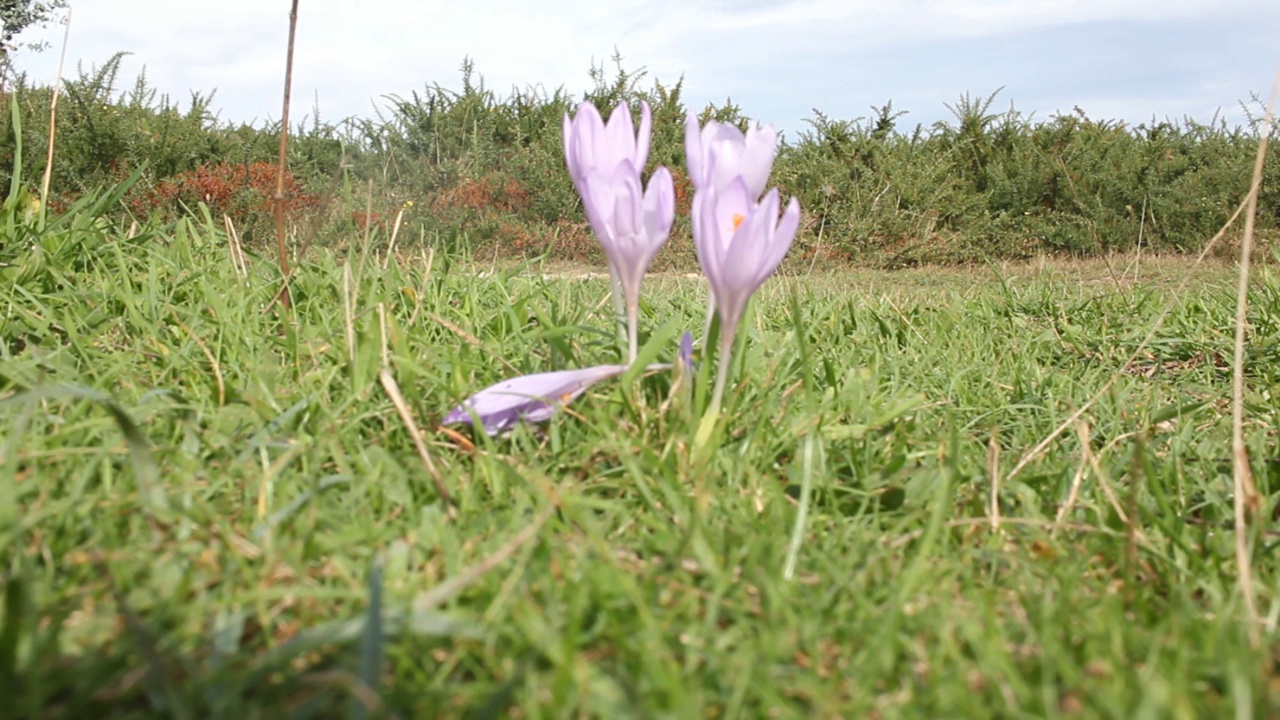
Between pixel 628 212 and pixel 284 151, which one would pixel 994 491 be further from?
pixel 284 151

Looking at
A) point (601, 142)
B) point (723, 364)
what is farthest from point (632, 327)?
point (601, 142)

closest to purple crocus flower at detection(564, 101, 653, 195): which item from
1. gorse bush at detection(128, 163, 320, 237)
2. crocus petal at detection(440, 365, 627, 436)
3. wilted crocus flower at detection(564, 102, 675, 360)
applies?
wilted crocus flower at detection(564, 102, 675, 360)

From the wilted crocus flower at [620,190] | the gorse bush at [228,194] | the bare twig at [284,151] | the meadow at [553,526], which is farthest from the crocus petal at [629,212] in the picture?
the gorse bush at [228,194]

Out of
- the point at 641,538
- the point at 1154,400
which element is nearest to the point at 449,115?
the point at 1154,400

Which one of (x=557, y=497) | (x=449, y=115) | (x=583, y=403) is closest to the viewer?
(x=557, y=497)

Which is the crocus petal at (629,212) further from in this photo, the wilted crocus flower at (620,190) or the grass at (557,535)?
the grass at (557,535)

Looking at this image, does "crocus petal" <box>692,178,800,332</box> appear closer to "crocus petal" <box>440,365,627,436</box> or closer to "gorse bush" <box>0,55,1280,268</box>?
"crocus petal" <box>440,365,627,436</box>

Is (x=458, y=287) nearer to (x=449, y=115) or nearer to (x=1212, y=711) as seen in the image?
(x=1212, y=711)
